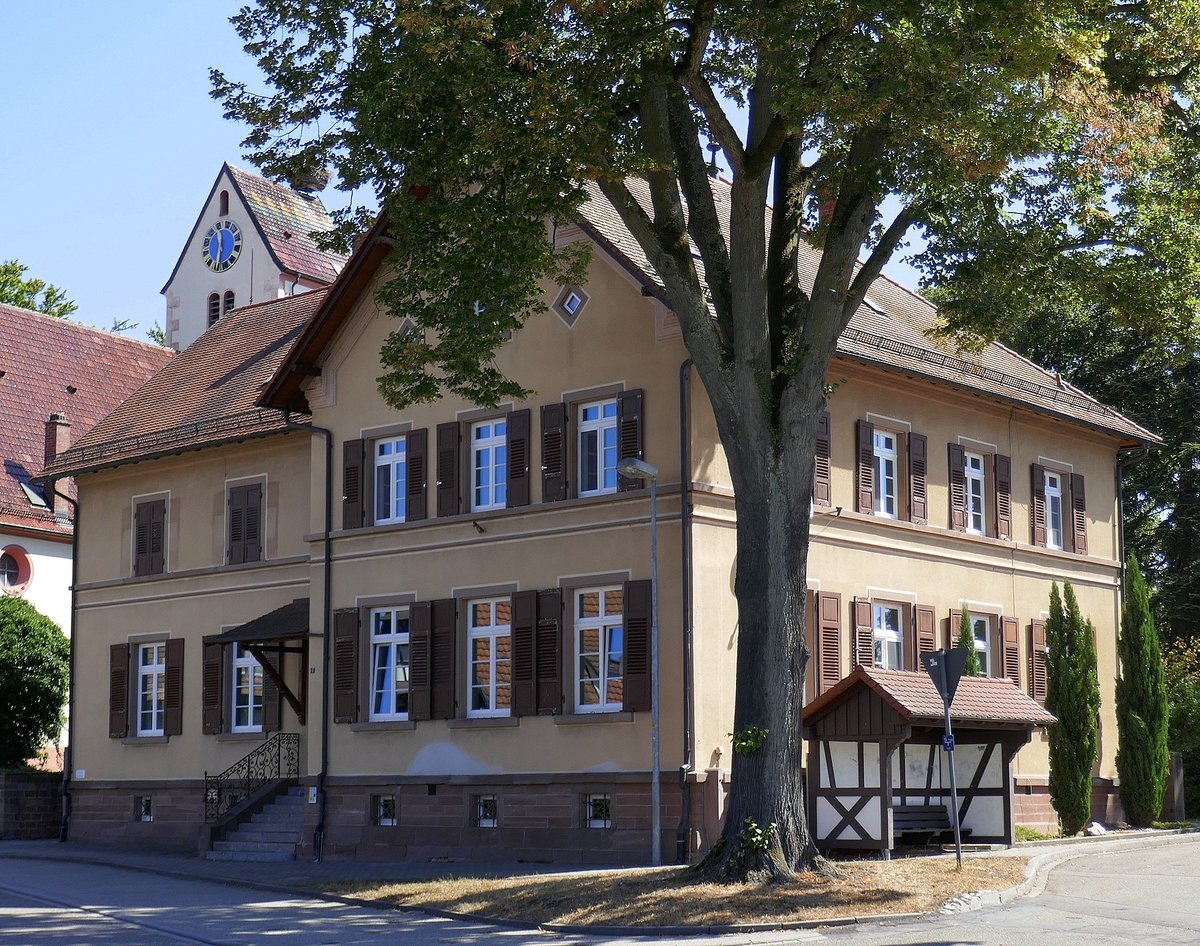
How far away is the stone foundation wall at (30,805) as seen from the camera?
1330 inches

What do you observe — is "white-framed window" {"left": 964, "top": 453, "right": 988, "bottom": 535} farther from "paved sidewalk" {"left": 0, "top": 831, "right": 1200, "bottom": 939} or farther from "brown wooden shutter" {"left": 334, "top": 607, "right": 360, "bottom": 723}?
"brown wooden shutter" {"left": 334, "top": 607, "right": 360, "bottom": 723}

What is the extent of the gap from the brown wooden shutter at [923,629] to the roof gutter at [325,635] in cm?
936

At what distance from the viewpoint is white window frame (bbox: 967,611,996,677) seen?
28484mm

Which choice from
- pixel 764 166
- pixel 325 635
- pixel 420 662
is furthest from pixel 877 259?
pixel 325 635

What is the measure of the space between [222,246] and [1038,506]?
3744cm

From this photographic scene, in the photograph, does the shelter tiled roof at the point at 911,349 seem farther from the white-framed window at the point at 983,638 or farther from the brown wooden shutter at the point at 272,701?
the brown wooden shutter at the point at 272,701

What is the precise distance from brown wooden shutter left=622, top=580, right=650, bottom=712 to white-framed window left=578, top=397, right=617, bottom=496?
5.73 ft

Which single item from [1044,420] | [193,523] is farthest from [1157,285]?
[193,523]

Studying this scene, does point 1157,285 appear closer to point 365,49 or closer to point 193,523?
point 365,49

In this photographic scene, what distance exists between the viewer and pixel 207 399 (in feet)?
110

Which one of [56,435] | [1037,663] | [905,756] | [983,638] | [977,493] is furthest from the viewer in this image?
[56,435]

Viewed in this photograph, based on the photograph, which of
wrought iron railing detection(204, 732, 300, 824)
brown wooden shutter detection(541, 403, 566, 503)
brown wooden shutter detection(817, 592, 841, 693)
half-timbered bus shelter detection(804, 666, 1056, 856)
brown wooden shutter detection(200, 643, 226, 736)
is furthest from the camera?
brown wooden shutter detection(200, 643, 226, 736)

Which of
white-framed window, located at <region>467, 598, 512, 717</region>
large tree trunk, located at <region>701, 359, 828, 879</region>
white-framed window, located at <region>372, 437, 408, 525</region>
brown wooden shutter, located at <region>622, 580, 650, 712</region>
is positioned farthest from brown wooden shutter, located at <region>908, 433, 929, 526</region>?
large tree trunk, located at <region>701, 359, 828, 879</region>

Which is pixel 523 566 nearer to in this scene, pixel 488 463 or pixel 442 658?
pixel 488 463
